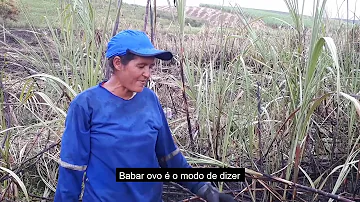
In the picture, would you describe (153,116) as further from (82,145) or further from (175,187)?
(175,187)

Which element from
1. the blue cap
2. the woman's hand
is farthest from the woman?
the woman's hand

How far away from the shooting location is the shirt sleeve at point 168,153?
1697 mm

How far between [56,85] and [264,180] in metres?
1.13

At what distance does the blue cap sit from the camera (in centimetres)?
151

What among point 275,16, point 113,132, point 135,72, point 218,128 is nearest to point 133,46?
point 135,72

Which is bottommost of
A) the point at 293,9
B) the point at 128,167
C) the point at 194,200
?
the point at 194,200

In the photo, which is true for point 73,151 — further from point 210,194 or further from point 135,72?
point 210,194

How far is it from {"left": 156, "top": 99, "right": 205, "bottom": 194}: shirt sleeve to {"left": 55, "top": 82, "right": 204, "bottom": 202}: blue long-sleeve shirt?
88mm

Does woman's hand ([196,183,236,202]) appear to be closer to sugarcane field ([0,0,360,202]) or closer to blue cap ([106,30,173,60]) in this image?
sugarcane field ([0,0,360,202])

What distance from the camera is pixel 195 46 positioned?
14.7 ft

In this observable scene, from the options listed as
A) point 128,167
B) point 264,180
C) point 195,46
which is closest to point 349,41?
point 264,180

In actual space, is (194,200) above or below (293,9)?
below

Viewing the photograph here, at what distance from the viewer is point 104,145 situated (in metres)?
1.52

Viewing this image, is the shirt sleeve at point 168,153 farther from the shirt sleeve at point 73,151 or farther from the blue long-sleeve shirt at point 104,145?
the shirt sleeve at point 73,151
